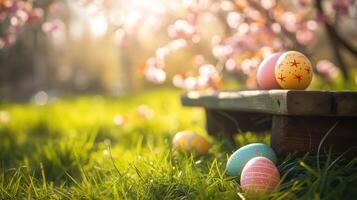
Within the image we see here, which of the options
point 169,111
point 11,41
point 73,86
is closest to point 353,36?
point 169,111

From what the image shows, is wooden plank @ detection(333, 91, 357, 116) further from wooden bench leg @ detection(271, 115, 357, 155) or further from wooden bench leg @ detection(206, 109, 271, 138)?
wooden bench leg @ detection(206, 109, 271, 138)

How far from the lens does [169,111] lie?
605 cm

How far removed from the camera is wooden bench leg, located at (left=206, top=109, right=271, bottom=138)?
3.06 meters

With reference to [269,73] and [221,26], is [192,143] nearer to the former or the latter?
[269,73]

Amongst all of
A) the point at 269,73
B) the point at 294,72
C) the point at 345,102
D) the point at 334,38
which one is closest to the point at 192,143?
the point at 269,73

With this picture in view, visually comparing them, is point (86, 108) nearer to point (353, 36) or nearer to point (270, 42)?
point (270, 42)

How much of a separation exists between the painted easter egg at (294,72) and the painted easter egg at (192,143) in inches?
29.0

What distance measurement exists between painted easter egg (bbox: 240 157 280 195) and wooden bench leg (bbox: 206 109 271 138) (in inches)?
36.1

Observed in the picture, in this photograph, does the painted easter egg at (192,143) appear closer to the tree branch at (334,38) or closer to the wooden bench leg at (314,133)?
the wooden bench leg at (314,133)

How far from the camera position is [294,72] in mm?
2363

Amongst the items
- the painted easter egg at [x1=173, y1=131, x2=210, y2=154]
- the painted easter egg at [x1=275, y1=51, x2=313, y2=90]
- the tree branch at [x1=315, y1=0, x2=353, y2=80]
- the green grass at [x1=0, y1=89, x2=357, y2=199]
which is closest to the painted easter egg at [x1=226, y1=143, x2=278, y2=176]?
the green grass at [x1=0, y1=89, x2=357, y2=199]

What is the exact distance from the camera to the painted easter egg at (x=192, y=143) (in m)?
2.90

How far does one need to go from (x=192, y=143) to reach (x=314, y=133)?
90 cm

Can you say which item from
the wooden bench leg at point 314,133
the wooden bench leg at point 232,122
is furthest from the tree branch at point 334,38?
the wooden bench leg at point 314,133
